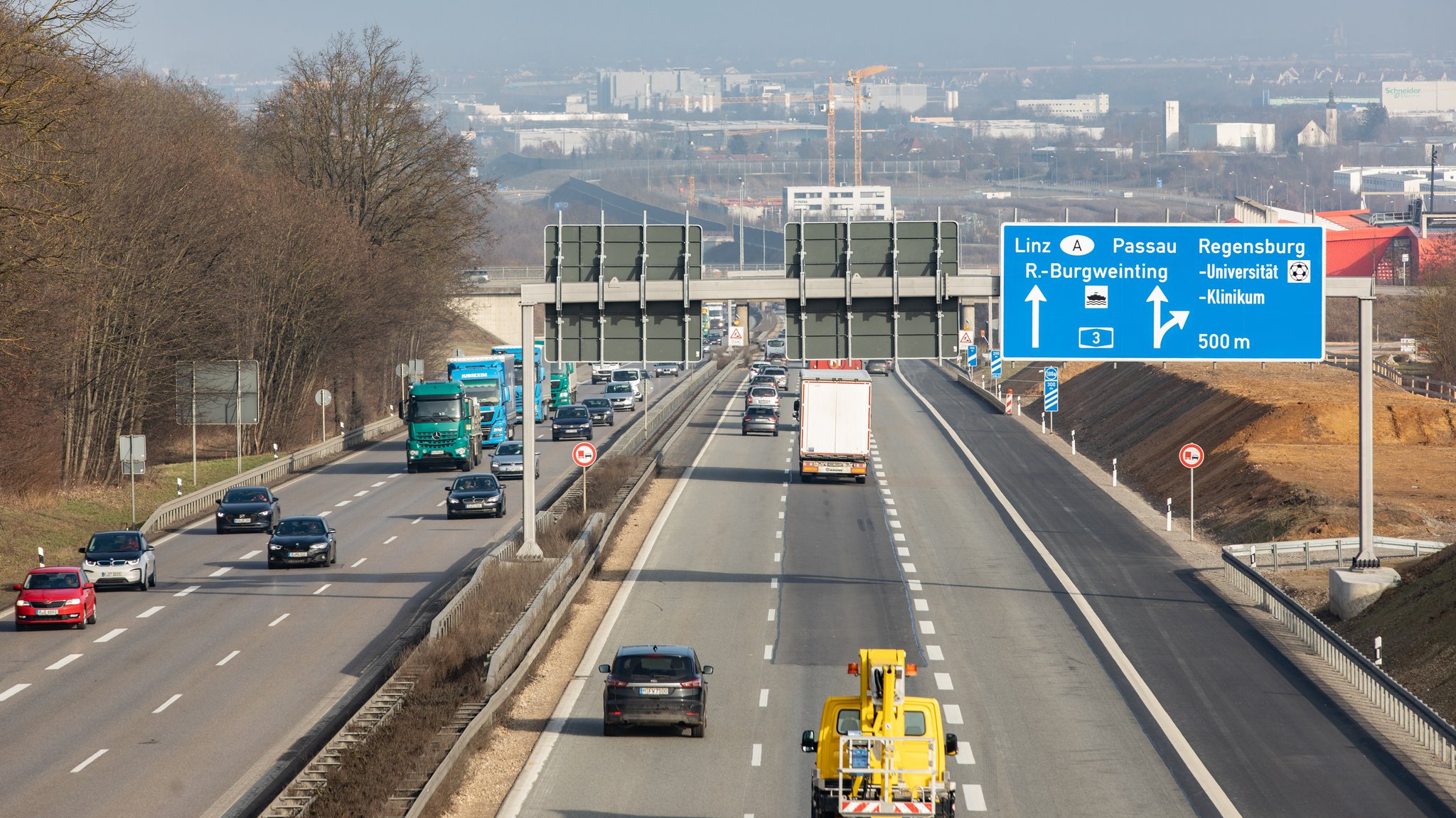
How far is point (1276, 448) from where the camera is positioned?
5369 centimetres

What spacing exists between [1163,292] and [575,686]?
1350cm

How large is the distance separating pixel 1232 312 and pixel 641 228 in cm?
1155

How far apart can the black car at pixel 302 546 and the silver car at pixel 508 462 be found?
1659 cm

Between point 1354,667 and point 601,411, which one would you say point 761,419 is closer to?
point 601,411

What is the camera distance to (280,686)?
2745cm

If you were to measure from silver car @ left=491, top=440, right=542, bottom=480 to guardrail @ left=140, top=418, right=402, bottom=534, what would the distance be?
8471 mm

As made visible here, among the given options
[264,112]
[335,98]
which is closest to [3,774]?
[335,98]

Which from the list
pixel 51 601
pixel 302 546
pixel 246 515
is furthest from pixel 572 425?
pixel 51 601

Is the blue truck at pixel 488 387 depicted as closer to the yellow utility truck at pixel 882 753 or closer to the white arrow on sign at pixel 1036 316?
the white arrow on sign at pixel 1036 316

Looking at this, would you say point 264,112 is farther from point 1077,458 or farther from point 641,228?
point 641,228

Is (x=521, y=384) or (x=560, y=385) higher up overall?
(x=521, y=384)

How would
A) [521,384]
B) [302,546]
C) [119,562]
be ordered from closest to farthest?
1. [119,562]
2. [302,546]
3. [521,384]

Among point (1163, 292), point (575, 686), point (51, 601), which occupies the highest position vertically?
point (1163, 292)

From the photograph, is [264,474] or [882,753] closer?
[882,753]
